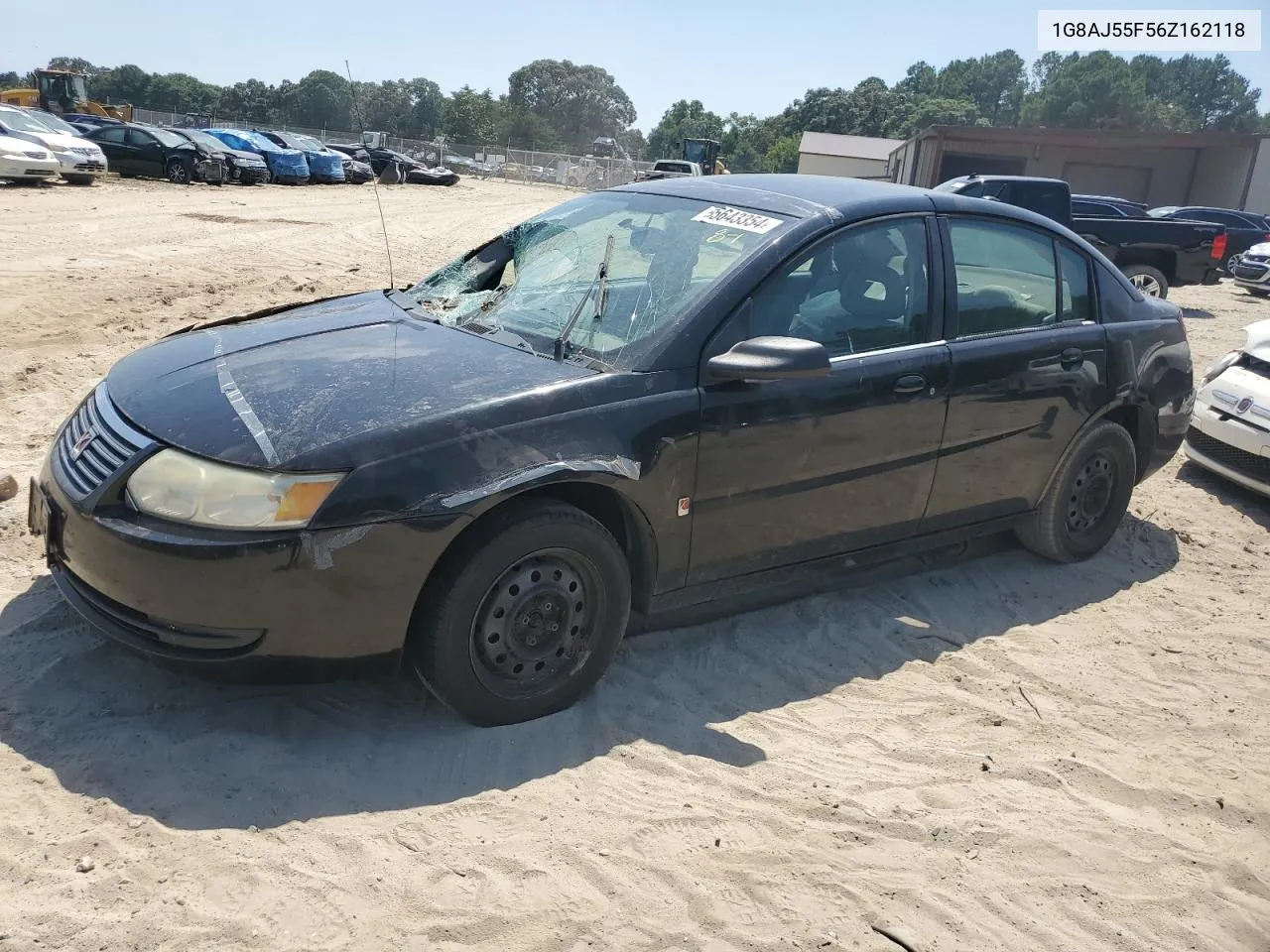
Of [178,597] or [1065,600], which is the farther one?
[1065,600]

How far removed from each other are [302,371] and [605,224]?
1432mm

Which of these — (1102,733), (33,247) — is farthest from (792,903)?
(33,247)

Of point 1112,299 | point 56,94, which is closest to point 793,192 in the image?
point 1112,299

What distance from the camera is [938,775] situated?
3271mm

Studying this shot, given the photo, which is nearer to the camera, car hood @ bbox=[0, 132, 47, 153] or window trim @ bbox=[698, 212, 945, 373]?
window trim @ bbox=[698, 212, 945, 373]

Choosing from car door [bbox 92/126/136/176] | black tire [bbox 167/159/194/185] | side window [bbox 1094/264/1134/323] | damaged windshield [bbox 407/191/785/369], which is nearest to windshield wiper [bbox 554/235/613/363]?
damaged windshield [bbox 407/191/785/369]

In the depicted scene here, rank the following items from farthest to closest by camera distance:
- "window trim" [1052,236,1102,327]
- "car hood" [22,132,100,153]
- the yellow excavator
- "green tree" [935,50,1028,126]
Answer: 1. "green tree" [935,50,1028,126]
2. the yellow excavator
3. "car hood" [22,132,100,153]
4. "window trim" [1052,236,1102,327]

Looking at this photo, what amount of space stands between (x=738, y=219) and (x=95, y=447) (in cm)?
235

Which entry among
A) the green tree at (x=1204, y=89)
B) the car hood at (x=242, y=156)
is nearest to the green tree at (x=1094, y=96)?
the green tree at (x=1204, y=89)

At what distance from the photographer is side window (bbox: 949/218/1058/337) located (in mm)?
4203

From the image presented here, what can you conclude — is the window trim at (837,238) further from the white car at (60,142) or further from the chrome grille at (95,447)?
the white car at (60,142)

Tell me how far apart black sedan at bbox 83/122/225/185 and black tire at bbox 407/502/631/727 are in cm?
2442

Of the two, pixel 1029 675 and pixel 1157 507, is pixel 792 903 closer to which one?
pixel 1029 675

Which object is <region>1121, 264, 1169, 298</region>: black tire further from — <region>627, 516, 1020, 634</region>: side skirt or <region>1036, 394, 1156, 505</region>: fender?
<region>627, 516, 1020, 634</region>: side skirt
